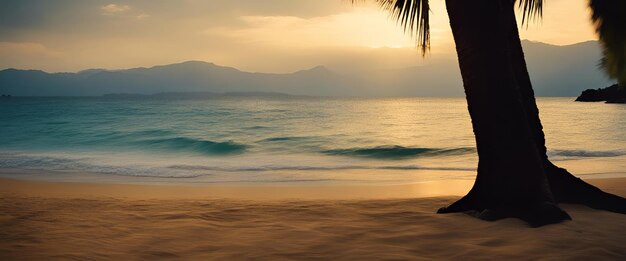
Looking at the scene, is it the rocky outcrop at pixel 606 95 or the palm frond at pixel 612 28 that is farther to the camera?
the rocky outcrop at pixel 606 95

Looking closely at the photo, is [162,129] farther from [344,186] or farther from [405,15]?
[405,15]

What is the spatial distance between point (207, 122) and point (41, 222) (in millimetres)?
38808

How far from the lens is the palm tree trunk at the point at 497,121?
5.50m

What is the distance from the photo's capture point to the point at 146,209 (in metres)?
7.24

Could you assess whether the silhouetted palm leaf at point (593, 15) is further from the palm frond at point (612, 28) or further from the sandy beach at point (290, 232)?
the sandy beach at point (290, 232)

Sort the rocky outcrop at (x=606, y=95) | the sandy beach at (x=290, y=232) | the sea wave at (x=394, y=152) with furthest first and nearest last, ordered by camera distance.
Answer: the rocky outcrop at (x=606, y=95)
the sea wave at (x=394, y=152)
the sandy beach at (x=290, y=232)

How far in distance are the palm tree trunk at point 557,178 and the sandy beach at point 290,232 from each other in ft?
0.84

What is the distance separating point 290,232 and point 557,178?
11.0 feet

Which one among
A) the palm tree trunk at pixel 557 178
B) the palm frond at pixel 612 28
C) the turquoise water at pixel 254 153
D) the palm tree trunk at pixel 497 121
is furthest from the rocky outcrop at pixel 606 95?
the palm tree trunk at pixel 497 121

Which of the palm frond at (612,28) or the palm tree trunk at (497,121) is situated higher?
the palm frond at (612,28)

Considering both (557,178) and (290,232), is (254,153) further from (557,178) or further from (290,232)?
(290,232)

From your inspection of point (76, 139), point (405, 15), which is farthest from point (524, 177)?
point (76, 139)

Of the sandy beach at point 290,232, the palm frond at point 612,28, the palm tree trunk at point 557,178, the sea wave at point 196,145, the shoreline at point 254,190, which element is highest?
the palm frond at point 612,28

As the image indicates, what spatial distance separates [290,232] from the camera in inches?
216
